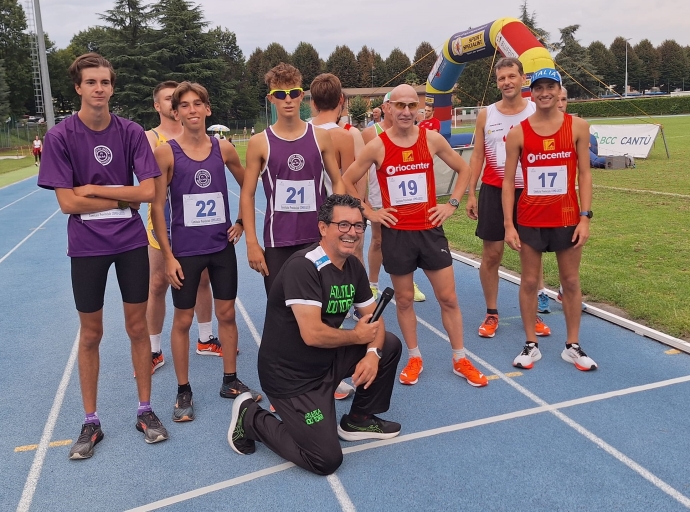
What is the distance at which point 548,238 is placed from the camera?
4.05 m

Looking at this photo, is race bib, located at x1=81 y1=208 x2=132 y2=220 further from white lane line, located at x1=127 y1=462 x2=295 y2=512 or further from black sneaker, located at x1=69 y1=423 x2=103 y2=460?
white lane line, located at x1=127 y1=462 x2=295 y2=512

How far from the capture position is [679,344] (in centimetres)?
427

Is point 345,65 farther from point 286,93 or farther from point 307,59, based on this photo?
→ point 286,93

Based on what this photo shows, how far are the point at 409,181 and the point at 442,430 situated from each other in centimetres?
166

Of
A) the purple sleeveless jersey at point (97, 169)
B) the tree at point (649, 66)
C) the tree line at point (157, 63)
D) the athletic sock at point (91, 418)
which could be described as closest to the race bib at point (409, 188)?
the purple sleeveless jersey at point (97, 169)

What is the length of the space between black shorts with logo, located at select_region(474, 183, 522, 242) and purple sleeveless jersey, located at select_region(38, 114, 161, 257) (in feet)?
9.00

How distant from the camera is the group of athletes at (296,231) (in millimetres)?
2941

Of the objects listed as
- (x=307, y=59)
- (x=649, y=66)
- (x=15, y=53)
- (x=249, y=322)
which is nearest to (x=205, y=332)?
(x=249, y=322)

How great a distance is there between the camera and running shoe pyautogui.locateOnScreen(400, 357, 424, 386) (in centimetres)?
396

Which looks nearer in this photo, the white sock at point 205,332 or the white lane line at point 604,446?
the white lane line at point 604,446

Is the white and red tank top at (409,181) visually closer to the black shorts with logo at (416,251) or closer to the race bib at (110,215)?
the black shorts with logo at (416,251)

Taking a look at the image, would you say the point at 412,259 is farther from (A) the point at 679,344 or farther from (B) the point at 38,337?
(B) the point at 38,337

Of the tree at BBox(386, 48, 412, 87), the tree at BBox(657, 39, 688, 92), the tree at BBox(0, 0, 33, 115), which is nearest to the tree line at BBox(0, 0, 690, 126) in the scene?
the tree at BBox(0, 0, 33, 115)

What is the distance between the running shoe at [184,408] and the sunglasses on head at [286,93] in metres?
1.98
